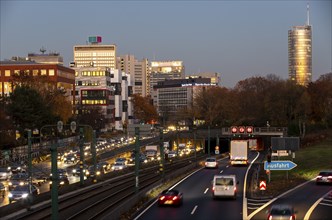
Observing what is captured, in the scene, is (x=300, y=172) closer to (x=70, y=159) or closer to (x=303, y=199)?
(x=303, y=199)

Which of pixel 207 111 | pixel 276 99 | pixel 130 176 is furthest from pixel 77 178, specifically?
pixel 207 111

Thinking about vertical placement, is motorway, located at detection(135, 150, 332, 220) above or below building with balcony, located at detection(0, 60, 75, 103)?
below

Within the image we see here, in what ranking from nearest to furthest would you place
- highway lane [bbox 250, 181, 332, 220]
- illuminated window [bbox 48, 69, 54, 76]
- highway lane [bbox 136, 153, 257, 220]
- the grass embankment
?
Answer: highway lane [bbox 250, 181, 332, 220] < highway lane [bbox 136, 153, 257, 220] < the grass embankment < illuminated window [bbox 48, 69, 54, 76]

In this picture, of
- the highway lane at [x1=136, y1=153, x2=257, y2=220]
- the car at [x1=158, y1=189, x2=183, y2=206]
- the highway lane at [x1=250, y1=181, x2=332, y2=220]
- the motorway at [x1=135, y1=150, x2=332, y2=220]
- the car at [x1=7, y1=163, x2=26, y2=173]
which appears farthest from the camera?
the car at [x1=7, y1=163, x2=26, y2=173]

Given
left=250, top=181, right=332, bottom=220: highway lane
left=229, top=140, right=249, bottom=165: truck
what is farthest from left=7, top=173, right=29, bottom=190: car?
left=250, top=181, right=332, bottom=220: highway lane

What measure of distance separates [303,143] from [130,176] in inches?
1752

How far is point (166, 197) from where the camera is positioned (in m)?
37.7

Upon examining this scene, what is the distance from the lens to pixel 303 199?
39500mm

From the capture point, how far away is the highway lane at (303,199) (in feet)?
108

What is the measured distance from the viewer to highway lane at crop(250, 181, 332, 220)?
32878mm

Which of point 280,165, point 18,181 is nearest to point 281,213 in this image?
point 280,165

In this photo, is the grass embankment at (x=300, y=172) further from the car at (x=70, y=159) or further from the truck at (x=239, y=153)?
the car at (x=70, y=159)

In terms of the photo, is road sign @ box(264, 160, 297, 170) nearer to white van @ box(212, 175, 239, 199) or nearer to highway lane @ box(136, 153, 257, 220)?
highway lane @ box(136, 153, 257, 220)

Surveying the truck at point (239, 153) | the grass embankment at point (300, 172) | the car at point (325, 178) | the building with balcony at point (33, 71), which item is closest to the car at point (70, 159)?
the truck at point (239, 153)
